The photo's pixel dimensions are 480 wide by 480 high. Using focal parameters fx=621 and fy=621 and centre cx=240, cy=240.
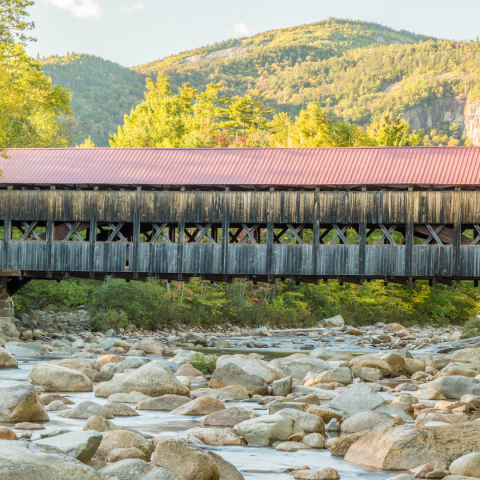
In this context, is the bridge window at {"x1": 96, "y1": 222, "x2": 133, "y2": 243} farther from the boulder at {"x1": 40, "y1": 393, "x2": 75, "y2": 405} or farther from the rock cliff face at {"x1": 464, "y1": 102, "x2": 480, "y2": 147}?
the rock cliff face at {"x1": 464, "y1": 102, "x2": 480, "y2": 147}

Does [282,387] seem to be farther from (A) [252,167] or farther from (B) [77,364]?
(A) [252,167]

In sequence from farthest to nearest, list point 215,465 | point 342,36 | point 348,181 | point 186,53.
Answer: point 342,36, point 186,53, point 348,181, point 215,465

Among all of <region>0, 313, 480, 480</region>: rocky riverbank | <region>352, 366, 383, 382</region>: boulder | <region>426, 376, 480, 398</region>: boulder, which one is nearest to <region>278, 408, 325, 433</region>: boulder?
<region>0, 313, 480, 480</region>: rocky riverbank

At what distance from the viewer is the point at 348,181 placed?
Result: 1730cm

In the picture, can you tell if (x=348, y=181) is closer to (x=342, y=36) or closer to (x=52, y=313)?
(x=52, y=313)

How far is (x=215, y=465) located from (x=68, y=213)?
Answer: 14.6 metres

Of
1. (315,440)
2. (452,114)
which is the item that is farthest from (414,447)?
(452,114)

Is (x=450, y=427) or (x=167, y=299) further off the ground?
(x=450, y=427)

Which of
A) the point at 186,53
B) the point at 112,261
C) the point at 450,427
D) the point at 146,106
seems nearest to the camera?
the point at 450,427

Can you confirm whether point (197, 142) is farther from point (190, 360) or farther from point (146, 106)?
point (190, 360)

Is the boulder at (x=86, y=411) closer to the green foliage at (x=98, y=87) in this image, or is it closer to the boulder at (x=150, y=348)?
the boulder at (x=150, y=348)

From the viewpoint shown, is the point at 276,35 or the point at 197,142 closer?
the point at 197,142

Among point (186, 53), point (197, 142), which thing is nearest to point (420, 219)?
point (197, 142)

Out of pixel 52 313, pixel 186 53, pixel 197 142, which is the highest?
pixel 186 53
